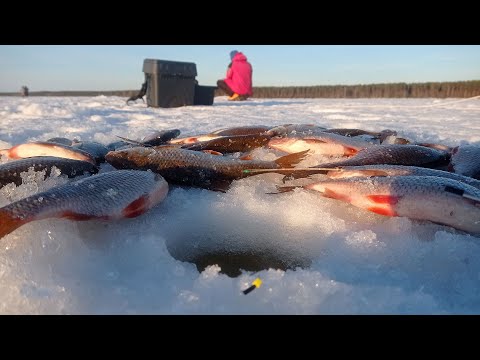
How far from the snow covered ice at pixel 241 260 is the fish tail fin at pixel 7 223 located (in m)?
0.07

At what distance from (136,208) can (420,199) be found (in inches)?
60.0

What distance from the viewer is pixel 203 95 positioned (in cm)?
1278

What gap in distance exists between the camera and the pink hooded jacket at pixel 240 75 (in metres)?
16.2

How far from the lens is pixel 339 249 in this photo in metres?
1.68

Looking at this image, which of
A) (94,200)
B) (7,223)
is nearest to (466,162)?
(94,200)

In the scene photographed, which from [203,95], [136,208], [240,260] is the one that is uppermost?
[203,95]

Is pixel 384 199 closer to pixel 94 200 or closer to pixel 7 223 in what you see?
pixel 94 200

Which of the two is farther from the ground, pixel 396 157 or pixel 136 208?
pixel 396 157

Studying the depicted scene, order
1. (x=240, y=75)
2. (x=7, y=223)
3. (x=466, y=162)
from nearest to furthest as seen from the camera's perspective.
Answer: (x=7, y=223) < (x=466, y=162) < (x=240, y=75)
